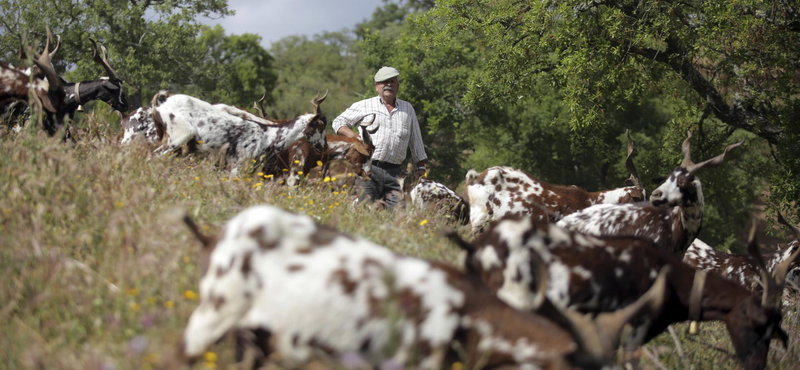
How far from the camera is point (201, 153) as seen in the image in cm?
761

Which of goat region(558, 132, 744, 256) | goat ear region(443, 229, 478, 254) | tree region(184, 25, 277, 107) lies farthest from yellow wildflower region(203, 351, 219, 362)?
tree region(184, 25, 277, 107)

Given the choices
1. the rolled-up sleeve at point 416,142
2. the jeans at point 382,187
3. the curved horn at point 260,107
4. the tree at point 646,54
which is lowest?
the jeans at point 382,187

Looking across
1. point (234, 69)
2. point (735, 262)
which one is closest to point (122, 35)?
point (234, 69)

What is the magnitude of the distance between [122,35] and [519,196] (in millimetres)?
19622

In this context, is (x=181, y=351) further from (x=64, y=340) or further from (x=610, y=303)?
(x=610, y=303)

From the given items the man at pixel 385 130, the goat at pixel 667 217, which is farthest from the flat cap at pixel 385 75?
the goat at pixel 667 217

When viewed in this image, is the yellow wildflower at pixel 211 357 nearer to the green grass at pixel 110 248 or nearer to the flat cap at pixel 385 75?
the green grass at pixel 110 248

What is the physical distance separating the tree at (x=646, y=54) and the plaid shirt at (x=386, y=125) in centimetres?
482

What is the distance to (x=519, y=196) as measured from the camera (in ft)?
32.0

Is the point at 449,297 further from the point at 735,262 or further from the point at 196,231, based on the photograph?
the point at 735,262

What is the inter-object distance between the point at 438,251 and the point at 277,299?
2.53 m

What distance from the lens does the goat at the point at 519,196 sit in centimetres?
959

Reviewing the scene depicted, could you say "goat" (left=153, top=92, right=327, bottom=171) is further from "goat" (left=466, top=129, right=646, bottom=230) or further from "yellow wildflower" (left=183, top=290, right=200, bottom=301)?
"yellow wildflower" (left=183, top=290, right=200, bottom=301)

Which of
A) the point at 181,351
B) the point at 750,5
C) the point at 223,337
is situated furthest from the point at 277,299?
the point at 750,5
